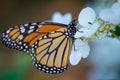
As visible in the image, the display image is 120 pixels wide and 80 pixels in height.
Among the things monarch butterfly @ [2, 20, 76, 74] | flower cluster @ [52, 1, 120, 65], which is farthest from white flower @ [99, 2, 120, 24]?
monarch butterfly @ [2, 20, 76, 74]

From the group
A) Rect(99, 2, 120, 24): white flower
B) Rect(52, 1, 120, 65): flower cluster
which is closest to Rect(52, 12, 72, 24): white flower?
Rect(52, 1, 120, 65): flower cluster

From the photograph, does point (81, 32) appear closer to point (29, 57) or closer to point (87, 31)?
point (87, 31)

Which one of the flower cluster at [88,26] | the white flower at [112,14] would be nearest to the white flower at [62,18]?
the flower cluster at [88,26]

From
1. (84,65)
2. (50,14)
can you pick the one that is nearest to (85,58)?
(84,65)

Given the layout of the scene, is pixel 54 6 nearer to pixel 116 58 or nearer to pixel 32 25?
pixel 32 25

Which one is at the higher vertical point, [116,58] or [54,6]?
[54,6]

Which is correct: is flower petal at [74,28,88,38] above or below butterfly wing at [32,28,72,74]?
above

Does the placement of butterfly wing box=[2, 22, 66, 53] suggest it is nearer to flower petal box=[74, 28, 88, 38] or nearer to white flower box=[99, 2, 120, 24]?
flower petal box=[74, 28, 88, 38]
